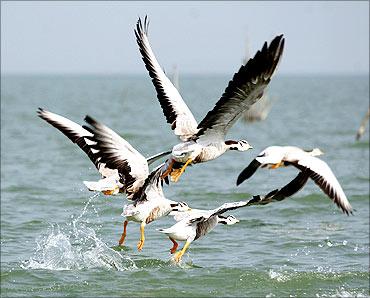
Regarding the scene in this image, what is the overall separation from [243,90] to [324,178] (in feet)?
4.09

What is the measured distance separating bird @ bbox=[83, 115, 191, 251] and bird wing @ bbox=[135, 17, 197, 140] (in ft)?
1.78

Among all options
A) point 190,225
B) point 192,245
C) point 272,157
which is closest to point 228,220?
point 190,225

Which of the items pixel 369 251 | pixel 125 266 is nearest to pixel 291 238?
pixel 369 251

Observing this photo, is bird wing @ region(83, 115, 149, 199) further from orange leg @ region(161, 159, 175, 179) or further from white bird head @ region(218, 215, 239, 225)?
white bird head @ region(218, 215, 239, 225)

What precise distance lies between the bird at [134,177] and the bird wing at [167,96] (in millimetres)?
544

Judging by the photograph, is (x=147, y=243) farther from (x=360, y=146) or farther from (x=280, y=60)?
(x=360, y=146)

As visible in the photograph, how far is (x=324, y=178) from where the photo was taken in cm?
970

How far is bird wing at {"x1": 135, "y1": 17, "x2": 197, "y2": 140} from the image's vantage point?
11030 mm

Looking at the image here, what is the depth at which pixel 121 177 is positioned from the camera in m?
11.0

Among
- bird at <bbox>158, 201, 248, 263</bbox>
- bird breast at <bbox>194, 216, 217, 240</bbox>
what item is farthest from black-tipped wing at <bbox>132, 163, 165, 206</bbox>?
bird breast at <bbox>194, 216, 217, 240</bbox>

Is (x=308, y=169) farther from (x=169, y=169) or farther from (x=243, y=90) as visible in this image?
(x=169, y=169)

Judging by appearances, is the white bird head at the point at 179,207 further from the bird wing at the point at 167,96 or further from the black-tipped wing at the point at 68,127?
the black-tipped wing at the point at 68,127

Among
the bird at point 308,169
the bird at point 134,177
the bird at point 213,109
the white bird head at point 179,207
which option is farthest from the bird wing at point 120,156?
the bird at point 308,169

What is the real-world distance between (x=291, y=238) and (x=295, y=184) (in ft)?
19.3
